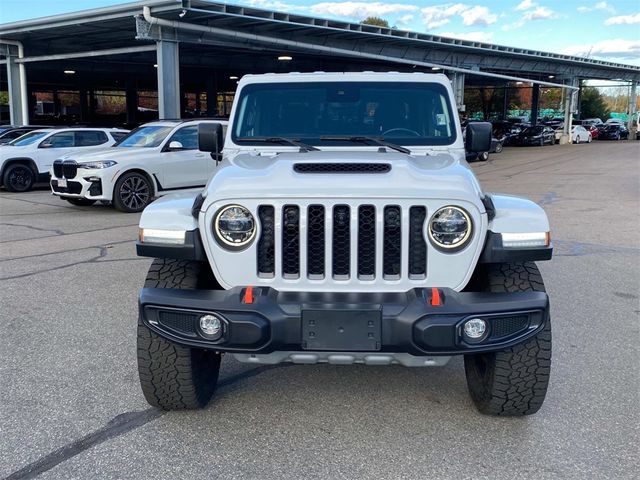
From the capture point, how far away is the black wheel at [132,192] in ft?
38.2

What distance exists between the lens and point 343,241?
10.2 feet

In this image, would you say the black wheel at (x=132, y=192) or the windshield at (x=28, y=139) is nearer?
the black wheel at (x=132, y=192)

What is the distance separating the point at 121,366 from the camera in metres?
4.30

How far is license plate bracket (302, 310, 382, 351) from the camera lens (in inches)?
114

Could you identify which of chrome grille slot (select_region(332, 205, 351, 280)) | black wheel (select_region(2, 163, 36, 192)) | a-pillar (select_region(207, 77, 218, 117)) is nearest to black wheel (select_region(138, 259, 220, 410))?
chrome grille slot (select_region(332, 205, 351, 280))

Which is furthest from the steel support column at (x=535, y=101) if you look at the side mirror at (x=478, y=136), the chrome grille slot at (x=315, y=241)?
the chrome grille slot at (x=315, y=241)

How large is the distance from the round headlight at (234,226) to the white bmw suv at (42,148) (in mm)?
13160

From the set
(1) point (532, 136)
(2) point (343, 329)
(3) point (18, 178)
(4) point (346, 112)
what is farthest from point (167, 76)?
(1) point (532, 136)

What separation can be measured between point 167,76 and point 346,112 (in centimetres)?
1595

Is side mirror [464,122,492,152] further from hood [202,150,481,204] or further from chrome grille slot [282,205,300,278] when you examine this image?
chrome grille slot [282,205,300,278]

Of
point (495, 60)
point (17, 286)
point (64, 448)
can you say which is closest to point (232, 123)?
point (64, 448)

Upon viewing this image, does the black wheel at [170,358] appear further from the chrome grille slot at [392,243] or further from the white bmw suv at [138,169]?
the white bmw suv at [138,169]

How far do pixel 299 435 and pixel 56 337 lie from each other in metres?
2.49

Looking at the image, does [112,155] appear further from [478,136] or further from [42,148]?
[478,136]
